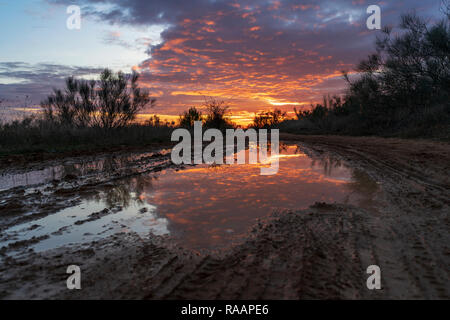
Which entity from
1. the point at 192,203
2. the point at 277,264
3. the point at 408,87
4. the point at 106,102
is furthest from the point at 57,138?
the point at 408,87

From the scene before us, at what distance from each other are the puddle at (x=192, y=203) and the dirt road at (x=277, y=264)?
0.30 meters

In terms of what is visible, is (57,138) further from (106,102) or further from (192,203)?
(192,203)

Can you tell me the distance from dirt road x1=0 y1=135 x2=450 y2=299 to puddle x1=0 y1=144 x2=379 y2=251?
0.97 feet

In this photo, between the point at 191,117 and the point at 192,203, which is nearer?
the point at 192,203

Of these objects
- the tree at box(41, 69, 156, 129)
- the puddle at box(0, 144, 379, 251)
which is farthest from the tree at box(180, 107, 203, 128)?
the puddle at box(0, 144, 379, 251)

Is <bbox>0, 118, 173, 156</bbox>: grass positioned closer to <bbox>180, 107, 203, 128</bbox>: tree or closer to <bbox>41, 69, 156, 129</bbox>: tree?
<bbox>41, 69, 156, 129</bbox>: tree

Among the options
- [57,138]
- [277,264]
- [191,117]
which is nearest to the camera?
[277,264]

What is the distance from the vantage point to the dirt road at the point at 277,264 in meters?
2.02

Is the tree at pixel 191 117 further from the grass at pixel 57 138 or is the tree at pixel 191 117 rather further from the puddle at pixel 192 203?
the puddle at pixel 192 203

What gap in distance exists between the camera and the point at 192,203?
4.48 meters

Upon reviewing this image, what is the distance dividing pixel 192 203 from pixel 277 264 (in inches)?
90.5

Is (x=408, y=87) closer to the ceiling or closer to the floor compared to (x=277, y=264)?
closer to the ceiling

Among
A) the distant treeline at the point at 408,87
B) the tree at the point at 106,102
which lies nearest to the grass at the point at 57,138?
the tree at the point at 106,102
